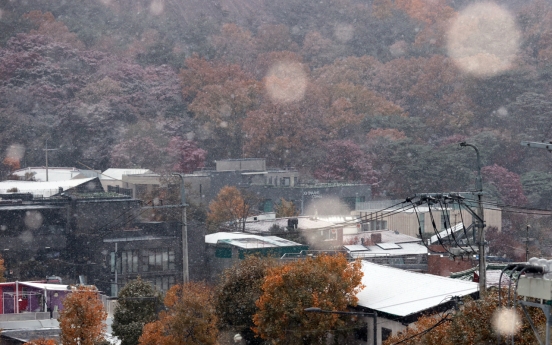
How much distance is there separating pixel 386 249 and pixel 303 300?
18.7 m

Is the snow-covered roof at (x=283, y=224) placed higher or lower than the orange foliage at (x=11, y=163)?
lower

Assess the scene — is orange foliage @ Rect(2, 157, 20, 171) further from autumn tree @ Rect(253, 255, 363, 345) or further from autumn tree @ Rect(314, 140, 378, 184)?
autumn tree @ Rect(253, 255, 363, 345)

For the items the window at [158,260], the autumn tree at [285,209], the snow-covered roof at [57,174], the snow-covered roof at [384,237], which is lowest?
the window at [158,260]

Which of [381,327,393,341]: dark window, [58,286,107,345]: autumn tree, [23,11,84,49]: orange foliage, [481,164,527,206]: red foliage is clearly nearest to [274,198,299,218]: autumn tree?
[481,164,527,206]: red foliage

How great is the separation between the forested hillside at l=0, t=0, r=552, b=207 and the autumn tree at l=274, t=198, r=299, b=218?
43.2ft

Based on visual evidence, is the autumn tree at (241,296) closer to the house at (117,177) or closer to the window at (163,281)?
the window at (163,281)

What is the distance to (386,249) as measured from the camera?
129 feet

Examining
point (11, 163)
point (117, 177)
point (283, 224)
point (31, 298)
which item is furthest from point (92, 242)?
point (11, 163)

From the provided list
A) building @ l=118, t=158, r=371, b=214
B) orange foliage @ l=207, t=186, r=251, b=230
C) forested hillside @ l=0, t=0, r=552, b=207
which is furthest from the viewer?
forested hillside @ l=0, t=0, r=552, b=207

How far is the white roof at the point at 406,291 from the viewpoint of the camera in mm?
20781

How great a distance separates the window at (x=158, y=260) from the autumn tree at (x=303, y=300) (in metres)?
18.8

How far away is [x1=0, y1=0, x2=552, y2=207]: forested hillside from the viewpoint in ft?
228

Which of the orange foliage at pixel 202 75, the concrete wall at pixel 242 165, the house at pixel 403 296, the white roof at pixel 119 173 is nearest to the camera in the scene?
the house at pixel 403 296

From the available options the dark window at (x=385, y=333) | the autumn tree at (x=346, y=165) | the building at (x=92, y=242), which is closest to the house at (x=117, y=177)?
the autumn tree at (x=346, y=165)
